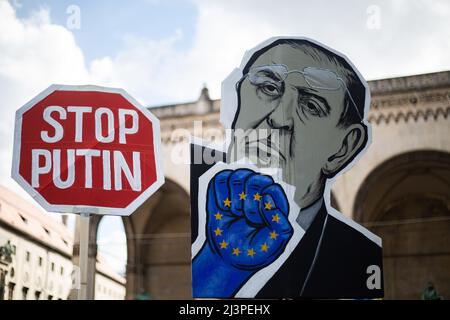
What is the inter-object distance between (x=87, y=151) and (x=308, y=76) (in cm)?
276

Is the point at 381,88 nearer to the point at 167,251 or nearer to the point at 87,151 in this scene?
the point at 167,251

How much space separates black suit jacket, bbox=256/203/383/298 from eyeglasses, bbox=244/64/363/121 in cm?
140

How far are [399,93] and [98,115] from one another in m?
14.3

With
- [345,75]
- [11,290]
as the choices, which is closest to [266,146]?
[345,75]

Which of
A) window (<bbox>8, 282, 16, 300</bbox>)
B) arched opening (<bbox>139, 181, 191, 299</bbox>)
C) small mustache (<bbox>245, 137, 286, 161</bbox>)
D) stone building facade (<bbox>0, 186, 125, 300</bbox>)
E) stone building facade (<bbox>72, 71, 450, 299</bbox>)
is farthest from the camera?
arched opening (<bbox>139, 181, 191, 299</bbox>)

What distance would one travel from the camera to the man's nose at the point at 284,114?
268 inches

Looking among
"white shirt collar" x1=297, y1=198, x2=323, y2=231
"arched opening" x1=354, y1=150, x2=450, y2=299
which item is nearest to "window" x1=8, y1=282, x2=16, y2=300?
"white shirt collar" x1=297, y1=198, x2=323, y2=231

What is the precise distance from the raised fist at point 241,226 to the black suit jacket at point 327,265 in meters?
0.22

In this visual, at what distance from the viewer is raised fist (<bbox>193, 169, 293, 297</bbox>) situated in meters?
6.35

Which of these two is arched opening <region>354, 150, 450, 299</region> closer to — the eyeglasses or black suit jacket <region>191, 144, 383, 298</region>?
the eyeglasses

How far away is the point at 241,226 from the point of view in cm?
643

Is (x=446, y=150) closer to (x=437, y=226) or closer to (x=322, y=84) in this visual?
(x=437, y=226)

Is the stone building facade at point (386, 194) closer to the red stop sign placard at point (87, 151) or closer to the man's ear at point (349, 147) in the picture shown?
the man's ear at point (349, 147)
